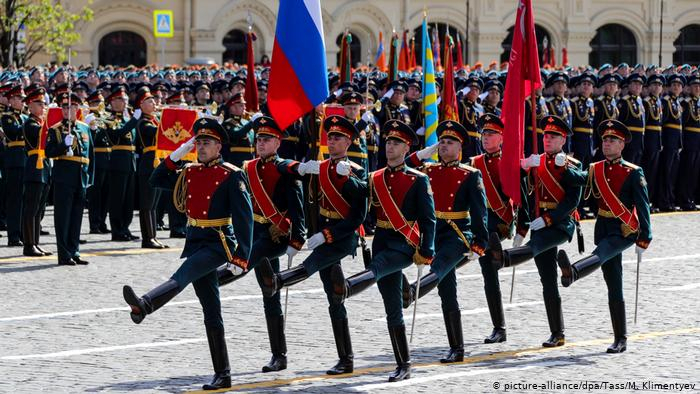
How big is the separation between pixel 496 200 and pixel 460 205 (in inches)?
39.3

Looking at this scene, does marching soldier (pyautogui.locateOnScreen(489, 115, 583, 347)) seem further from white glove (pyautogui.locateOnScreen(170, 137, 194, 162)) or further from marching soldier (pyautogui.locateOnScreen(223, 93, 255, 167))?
marching soldier (pyautogui.locateOnScreen(223, 93, 255, 167))

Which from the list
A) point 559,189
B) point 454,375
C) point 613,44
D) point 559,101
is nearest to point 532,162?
point 559,189

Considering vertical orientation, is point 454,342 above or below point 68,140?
below

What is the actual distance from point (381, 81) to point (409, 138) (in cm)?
1255

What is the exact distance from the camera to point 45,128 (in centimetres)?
1642

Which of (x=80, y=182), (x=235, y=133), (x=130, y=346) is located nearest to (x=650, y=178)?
(x=235, y=133)

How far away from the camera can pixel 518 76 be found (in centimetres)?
1222

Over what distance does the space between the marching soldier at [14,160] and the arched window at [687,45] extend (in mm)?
35576

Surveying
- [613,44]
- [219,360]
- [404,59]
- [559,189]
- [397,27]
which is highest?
[397,27]

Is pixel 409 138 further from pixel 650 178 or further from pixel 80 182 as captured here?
pixel 650 178

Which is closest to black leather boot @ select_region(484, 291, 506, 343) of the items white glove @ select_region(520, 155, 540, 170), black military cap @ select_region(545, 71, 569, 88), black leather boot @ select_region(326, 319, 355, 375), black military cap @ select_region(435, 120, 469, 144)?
white glove @ select_region(520, 155, 540, 170)

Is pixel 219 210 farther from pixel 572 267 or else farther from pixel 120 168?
pixel 120 168

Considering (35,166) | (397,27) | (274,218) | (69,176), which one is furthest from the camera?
(397,27)

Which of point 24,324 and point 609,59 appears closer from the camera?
point 24,324
